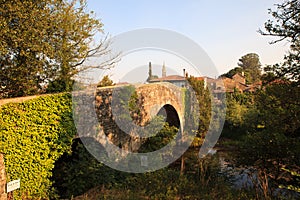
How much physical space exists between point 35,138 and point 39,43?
9.43 ft

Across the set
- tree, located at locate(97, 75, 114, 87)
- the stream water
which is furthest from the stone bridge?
the stream water

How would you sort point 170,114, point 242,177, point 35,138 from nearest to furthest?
point 35,138 < point 242,177 < point 170,114

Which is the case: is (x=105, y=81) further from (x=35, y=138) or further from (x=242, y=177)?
(x=242, y=177)

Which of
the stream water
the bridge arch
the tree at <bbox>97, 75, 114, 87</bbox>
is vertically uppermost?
the tree at <bbox>97, 75, 114, 87</bbox>

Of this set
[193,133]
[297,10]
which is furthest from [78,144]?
[193,133]

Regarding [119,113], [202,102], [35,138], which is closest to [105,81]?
[119,113]

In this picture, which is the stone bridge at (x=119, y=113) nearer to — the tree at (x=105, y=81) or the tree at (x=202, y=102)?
the tree at (x=105, y=81)

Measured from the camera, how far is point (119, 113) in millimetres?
A: 7441

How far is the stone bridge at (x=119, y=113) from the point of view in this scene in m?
6.29

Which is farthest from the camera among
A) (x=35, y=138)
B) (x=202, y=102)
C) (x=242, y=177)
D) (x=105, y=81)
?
(x=202, y=102)

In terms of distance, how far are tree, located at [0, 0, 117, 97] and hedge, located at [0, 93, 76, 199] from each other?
1850 mm

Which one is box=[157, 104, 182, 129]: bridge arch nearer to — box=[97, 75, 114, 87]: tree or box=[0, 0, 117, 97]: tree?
box=[97, 75, 114, 87]: tree

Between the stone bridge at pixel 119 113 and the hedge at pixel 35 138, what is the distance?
50 cm

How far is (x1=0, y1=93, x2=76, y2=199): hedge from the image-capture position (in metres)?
4.52
